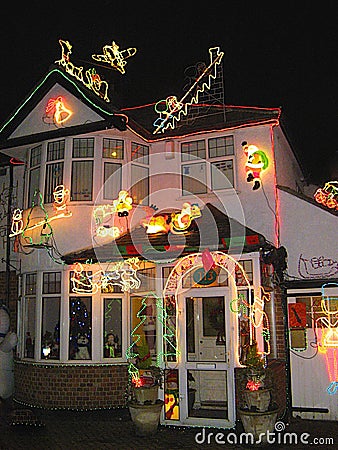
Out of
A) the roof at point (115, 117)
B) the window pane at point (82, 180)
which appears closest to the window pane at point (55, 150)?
the roof at point (115, 117)

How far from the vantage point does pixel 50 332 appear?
37.3ft

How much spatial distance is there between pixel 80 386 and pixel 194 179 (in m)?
5.18

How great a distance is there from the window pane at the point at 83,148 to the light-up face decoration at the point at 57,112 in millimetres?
605

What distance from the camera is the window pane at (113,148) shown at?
38.3 feet

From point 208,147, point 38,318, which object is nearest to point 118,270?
point 38,318

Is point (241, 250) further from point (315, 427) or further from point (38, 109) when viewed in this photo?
point (38, 109)

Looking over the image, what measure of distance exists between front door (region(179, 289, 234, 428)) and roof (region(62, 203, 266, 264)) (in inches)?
35.3

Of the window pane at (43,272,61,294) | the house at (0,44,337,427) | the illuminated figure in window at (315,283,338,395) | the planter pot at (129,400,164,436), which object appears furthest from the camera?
the window pane at (43,272,61,294)

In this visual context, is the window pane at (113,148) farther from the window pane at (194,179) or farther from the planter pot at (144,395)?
the planter pot at (144,395)

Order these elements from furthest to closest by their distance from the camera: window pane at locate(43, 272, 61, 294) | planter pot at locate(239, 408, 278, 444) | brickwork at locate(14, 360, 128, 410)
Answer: window pane at locate(43, 272, 61, 294) → brickwork at locate(14, 360, 128, 410) → planter pot at locate(239, 408, 278, 444)

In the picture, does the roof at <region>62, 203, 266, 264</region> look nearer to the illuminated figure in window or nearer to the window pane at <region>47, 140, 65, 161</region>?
the illuminated figure in window

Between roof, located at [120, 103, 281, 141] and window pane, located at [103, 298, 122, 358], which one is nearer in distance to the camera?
window pane, located at [103, 298, 122, 358]

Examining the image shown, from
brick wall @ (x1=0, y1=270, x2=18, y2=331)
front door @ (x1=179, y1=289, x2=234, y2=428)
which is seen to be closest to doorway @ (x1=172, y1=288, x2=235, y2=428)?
front door @ (x1=179, y1=289, x2=234, y2=428)

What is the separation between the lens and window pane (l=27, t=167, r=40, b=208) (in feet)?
39.3
